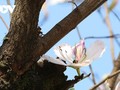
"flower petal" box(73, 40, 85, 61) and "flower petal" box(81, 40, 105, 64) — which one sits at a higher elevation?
"flower petal" box(73, 40, 85, 61)

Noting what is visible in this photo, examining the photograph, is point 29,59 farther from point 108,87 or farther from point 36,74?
point 108,87

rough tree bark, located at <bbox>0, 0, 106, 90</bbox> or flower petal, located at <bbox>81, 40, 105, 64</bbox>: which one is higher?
rough tree bark, located at <bbox>0, 0, 106, 90</bbox>
